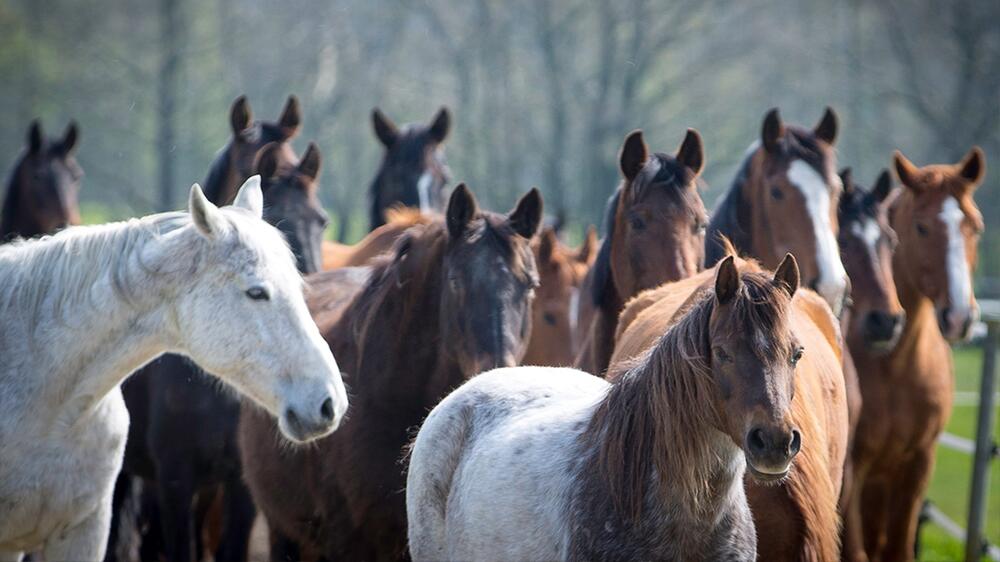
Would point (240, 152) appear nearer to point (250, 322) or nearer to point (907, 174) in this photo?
point (250, 322)

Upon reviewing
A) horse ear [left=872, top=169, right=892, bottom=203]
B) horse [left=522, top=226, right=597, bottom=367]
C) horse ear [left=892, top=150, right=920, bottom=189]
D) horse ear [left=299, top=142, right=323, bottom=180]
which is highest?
horse ear [left=299, top=142, right=323, bottom=180]

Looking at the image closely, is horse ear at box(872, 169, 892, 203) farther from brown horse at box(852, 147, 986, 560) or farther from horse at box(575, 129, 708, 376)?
horse at box(575, 129, 708, 376)

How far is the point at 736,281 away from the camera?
3240mm

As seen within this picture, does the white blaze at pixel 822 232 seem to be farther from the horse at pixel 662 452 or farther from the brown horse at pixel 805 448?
the horse at pixel 662 452

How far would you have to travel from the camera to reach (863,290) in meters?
6.30

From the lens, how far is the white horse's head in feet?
12.0

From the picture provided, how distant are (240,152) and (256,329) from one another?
138 inches

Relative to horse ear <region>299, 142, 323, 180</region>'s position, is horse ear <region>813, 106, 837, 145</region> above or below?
above

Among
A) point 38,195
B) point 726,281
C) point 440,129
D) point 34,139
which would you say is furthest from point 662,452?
point 34,139

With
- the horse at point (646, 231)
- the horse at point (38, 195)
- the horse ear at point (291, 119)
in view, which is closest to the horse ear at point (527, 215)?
the horse at point (646, 231)

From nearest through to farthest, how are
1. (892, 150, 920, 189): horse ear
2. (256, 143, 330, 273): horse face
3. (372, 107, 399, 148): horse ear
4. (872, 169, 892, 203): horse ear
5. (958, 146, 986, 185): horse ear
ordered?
(256, 143, 330, 273): horse face < (958, 146, 986, 185): horse ear < (892, 150, 920, 189): horse ear < (872, 169, 892, 203): horse ear < (372, 107, 399, 148): horse ear

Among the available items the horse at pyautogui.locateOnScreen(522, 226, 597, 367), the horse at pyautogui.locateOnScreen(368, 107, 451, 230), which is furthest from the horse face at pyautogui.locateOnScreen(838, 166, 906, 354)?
the horse at pyautogui.locateOnScreen(368, 107, 451, 230)

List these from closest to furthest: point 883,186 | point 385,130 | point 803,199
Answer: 1. point 803,199
2. point 883,186
3. point 385,130

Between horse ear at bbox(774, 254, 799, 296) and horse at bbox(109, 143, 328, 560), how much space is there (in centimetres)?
311
